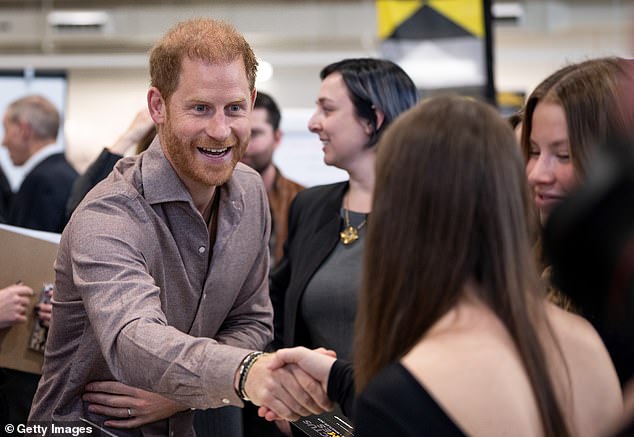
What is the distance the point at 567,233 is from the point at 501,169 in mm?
588

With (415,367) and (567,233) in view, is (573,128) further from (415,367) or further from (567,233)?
(567,233)

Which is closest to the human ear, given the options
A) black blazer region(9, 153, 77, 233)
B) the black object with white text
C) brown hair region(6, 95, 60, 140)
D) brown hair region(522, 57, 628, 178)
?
the black object with white text

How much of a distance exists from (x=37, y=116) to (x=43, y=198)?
52.1 inches

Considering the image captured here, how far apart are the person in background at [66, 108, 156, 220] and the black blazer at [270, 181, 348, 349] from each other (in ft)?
1.96

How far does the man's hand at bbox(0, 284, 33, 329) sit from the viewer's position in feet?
8.83

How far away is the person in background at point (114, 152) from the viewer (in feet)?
10.3

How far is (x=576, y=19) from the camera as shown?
10.7 m

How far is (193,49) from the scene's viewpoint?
2207 millimetres

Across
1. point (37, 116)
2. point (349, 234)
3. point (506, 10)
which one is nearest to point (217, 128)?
point (349, 234)

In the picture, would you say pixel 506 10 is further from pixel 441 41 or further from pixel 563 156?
pixel 563 156

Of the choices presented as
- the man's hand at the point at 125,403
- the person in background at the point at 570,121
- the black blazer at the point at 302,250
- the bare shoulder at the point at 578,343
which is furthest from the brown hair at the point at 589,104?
the black blazer at the point at 302,250

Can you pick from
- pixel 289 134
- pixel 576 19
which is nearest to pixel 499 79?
pixel 576 19

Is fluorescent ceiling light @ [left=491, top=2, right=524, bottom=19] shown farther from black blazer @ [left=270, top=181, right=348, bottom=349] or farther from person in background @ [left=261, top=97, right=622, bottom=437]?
person in background @ [left=261, top=97, right=622, bottom=437]

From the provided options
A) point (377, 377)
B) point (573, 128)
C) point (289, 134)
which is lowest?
point (289, 134)
